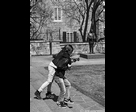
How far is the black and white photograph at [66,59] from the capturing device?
229 inches

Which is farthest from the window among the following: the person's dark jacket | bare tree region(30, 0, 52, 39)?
the person's dark jacket

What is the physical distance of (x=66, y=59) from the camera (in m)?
5.67

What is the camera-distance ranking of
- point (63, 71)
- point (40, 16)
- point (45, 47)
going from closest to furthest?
1. point (63, 71)
2. point (45, 47)
3. point (40, 16)

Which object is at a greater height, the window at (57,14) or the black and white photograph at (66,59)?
the window at (57,14)

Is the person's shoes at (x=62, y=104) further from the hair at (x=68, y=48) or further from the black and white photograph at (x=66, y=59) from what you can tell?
the hair at (x=68, y=48)

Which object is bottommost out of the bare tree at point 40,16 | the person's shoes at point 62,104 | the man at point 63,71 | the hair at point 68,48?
the person's shoes at point 62,104

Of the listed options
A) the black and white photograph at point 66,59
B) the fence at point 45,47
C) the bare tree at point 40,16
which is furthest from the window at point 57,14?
the fence at point 45,47

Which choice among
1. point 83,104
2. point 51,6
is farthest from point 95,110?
point 51,6

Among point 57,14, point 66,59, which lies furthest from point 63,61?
point 57,14

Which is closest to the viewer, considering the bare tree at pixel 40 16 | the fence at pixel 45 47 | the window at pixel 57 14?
the fence at pixel 45 47

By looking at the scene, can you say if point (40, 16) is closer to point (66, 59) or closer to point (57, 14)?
point (57, 14)

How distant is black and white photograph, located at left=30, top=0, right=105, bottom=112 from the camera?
583cm

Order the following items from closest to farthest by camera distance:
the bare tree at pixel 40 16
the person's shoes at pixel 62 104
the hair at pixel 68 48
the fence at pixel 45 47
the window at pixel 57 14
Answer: the hair at pixel 68 48 → the person's shoes at pixel 62 104 → the fence at pixel 45 47 → the bare tree at pixel 40 16 → the window at pixel 57 14
